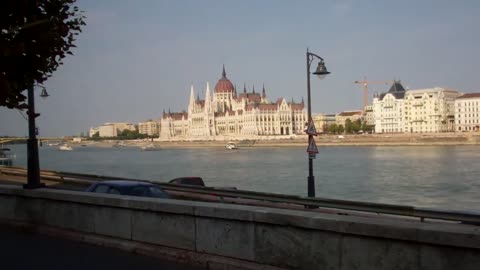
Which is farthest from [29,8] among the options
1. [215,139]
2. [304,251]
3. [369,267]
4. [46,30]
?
[215,139]

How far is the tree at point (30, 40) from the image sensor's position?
775 cm

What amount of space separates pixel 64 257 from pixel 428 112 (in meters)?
169

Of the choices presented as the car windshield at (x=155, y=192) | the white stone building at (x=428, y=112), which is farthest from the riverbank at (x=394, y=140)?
the car windshield at (x=155, y=192)

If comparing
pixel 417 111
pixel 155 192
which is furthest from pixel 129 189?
pixel 417 111

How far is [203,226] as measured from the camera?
696 cm

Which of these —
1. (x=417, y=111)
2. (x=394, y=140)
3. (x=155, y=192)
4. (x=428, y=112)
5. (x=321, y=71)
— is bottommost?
(x=394, y=140)

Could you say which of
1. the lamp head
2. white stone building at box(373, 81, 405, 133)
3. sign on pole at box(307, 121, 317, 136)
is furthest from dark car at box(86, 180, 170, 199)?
white stone building at box(373, 81, 405, 133)

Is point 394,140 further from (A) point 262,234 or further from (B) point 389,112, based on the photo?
(A) point 262,234

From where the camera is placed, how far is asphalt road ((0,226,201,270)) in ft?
23.6

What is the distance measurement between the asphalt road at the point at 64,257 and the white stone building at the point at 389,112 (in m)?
170

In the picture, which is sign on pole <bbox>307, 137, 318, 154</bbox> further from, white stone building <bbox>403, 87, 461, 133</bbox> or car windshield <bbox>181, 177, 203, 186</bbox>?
white stone building <bbox>403, 87, 461, 133</bbox>

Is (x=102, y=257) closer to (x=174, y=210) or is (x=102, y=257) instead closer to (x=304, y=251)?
(x=174, y=210)

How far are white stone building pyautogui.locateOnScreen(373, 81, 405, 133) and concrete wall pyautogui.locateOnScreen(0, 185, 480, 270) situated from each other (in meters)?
170

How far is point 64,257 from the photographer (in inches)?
307
